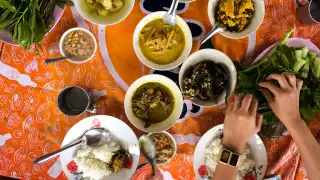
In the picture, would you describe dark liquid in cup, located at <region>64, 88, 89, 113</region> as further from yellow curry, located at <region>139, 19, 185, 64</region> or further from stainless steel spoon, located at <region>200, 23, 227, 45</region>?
stainless steel spoon, located at <region>200, 23, 227, 45</region>

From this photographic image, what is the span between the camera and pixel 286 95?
3.90 ft

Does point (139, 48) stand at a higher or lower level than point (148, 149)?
higher

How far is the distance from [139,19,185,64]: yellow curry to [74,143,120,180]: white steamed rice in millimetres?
480

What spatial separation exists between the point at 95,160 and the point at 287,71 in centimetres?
95

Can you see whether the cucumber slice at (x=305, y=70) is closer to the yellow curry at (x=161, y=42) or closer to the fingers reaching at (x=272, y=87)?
the fingers reaching at (x=272, y=87)

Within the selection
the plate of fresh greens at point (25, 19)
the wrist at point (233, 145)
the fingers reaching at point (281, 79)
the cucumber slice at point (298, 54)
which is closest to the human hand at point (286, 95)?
the fingers reaching at point (281, 79)

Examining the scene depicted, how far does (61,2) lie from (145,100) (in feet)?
1.95

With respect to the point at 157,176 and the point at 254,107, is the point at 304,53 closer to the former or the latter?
the point at 254,107

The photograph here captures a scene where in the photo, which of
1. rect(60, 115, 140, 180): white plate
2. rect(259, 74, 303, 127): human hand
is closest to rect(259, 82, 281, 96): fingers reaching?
rect(259, 74, 303, 127): human hand

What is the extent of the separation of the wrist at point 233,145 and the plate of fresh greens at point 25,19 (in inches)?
37.9

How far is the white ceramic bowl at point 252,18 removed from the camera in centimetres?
131

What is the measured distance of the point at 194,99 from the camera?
1313 mm

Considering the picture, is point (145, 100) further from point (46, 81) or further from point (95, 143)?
point (46, 81)

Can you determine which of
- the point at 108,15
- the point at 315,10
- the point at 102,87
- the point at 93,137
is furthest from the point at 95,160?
→ the point at 315,10
